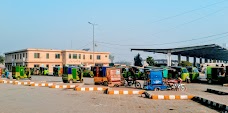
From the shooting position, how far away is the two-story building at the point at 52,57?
6906 cm

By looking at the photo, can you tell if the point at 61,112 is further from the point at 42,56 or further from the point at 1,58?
the point at 1,58

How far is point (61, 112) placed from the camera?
10570mm

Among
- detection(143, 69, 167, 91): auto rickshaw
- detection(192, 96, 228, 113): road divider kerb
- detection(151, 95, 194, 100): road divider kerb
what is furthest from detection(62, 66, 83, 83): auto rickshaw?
detection(192, 96, 228, 113): road divider kerb

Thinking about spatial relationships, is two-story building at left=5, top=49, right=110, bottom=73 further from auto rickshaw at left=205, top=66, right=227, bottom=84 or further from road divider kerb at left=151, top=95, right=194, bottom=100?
Result: road divider kerb at left=151, top=95, right=194, bottom=100

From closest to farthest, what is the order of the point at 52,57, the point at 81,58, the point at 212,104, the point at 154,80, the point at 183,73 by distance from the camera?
the point at 212,104, the point at 154,80, the point at 183,73, the point at 52,57, the point at 81,58

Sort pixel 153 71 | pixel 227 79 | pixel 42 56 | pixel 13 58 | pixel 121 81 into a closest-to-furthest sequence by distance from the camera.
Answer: pixel 153 71, pixel 121 81, pixel 227 79, pixel 42 56, pixel 13 58

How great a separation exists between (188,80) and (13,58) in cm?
6151

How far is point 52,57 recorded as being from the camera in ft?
237

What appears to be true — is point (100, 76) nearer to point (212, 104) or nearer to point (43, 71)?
point (212, 104)

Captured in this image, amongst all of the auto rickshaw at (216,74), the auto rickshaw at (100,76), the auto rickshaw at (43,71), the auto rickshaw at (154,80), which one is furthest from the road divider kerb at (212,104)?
the auto rickshaw at (43,71)

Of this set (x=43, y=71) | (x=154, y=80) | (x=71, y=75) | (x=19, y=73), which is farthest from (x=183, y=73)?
(x=43, y=71)

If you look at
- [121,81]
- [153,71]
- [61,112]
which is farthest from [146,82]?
[61,112]

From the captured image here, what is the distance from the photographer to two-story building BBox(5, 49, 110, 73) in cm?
6906

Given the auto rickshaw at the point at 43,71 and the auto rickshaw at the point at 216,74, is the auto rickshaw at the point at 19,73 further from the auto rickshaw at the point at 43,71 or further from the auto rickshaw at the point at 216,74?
the auto rickshaw at the point at 216,74
